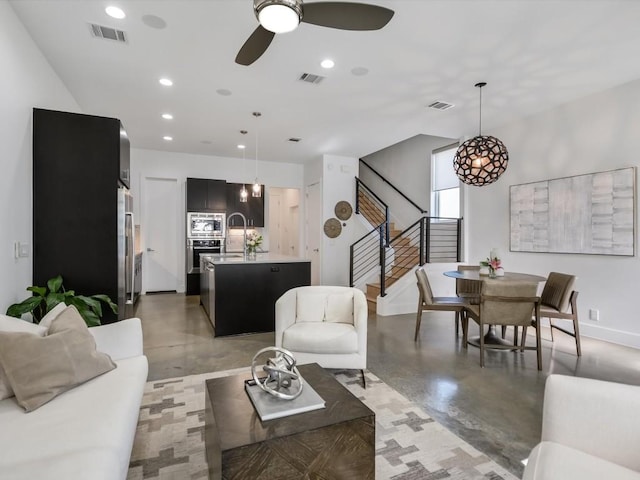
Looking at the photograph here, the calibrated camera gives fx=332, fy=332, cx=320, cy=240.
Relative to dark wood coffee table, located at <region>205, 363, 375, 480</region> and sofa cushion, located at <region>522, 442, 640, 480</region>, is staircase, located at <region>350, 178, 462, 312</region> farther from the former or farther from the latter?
sofa cushion, located at <region>522, 442, 640, 480</region>

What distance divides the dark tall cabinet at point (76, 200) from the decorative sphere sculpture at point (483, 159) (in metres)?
3.66

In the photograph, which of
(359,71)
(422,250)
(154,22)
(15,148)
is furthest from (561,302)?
(15,148)

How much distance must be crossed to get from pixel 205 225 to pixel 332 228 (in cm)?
272

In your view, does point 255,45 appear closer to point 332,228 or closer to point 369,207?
point 332,228

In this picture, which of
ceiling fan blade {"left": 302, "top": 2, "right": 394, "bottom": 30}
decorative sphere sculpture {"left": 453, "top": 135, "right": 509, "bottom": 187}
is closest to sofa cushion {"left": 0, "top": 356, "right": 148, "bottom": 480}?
ceiling fan blade {"left": 302, "top": 2, "right": 394, "bottom": 30}

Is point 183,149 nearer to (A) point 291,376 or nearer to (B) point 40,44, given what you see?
(B) point 40,44

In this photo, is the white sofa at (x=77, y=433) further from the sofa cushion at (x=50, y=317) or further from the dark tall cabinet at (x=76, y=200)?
the dark tall cabinet at (x=76, y=200)

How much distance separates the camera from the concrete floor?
2191 mm

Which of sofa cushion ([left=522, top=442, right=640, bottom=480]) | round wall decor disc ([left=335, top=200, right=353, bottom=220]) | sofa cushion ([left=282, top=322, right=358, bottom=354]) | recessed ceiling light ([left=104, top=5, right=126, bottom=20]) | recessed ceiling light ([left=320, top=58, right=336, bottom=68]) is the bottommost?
sofa cushion ([left=282, top=322, right=358, bottom=354])

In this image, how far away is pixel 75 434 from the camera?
128cm

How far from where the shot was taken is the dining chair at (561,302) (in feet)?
11.2

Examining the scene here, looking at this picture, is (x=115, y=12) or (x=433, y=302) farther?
(x=433, y=302)

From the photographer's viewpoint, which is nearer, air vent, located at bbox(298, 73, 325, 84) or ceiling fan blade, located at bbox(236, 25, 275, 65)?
ceiling fan blade, located at bbox(236, 25, 275, 65)

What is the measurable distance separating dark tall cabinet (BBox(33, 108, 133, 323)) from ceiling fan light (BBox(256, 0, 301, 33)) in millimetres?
2084
